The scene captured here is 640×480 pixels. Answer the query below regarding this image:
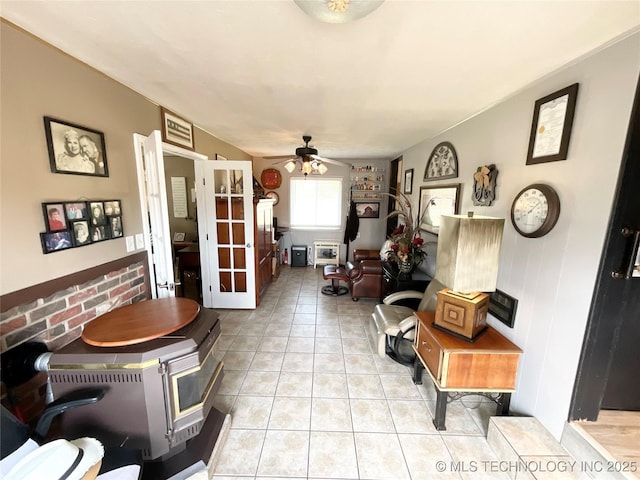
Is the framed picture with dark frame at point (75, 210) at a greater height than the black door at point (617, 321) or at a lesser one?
greater

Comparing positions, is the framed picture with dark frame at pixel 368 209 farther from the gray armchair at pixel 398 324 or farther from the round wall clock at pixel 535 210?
the round wall clock at pixel 535 210

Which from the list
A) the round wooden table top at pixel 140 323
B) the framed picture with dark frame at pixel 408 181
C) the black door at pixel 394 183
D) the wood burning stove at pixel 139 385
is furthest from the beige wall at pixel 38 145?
the black door at pixel 394 183

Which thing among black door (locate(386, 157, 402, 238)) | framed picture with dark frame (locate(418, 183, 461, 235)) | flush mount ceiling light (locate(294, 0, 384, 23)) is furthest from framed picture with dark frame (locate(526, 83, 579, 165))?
black door (locate(386, 157, 402, 238))

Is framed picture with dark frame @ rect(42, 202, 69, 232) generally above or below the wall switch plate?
above

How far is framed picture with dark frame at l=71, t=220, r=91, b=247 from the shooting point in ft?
4.87

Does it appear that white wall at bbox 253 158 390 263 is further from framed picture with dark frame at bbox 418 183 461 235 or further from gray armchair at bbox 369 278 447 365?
gray armchair at bbox 369 278 447 365

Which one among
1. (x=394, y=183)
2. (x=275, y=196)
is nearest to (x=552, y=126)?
(x=394, y=183)

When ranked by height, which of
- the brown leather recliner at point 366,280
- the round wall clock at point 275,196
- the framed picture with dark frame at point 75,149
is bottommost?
the brown leather recliner at point 366,280

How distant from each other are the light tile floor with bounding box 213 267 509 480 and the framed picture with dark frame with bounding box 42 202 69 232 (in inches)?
62.3

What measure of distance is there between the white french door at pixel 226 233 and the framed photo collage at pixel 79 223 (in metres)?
1.43

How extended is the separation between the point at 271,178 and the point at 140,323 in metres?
4.73

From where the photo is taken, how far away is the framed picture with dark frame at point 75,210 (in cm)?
144

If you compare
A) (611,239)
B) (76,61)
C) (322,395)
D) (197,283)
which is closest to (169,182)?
(197,283)

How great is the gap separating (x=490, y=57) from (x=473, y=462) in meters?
2.38
